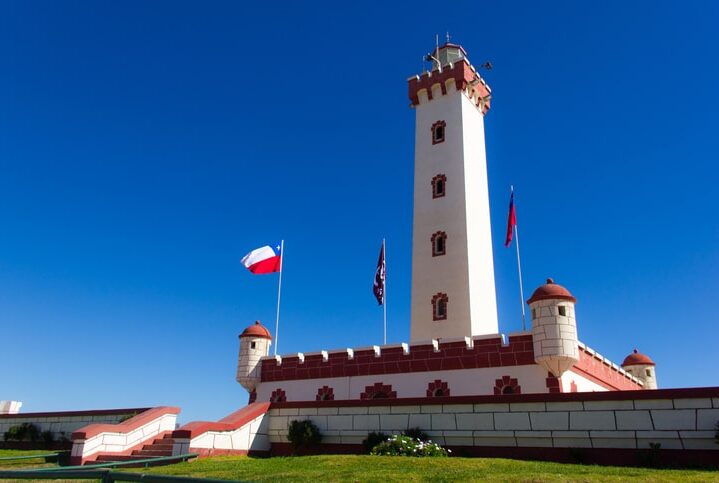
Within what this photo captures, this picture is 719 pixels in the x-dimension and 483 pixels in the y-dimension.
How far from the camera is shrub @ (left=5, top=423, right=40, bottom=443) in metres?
24.8

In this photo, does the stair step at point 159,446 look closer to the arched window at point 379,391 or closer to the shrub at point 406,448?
the shrub at point 406,448

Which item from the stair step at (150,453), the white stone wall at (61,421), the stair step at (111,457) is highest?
the white stone wall at (61,421)

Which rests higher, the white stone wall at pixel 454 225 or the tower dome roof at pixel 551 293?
the white stone wall at pixel 454 225

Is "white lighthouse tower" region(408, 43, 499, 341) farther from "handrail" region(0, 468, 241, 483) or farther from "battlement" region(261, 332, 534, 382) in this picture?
"handrail" region(0, 468, 241, 483)

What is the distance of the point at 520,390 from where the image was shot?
21.0 metres

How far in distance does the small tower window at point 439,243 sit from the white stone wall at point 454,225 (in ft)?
0.60

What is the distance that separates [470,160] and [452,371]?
13.2m

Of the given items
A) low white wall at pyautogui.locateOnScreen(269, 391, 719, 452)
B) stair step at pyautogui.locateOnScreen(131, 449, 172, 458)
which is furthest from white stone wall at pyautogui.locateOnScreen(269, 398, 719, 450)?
stair step at pyautogui.locateOnScreen(131, 449, 172, 458)

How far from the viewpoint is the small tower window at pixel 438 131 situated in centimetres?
3259

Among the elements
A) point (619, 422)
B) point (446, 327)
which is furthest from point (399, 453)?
point (446, 327)

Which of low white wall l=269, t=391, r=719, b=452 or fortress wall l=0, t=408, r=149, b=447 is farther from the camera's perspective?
fortress wall l=0, t=408, r=149, b=447

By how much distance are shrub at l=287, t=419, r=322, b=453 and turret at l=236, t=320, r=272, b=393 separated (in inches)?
348

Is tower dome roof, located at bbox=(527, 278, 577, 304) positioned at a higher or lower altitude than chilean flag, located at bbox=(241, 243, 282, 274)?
lower

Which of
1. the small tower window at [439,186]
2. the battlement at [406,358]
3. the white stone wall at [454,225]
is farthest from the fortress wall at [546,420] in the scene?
the small tower window at [439,186]
